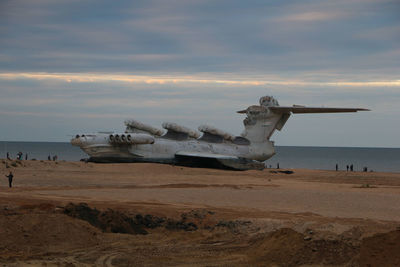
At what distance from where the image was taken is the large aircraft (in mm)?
37625

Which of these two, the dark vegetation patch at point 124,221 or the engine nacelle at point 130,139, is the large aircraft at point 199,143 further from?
the dark vegetation patch at point 124,221

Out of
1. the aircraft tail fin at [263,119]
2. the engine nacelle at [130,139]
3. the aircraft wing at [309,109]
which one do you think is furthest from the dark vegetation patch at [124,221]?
the aircraft tail fin at [263,119]

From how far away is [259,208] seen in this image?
18656 millimetres

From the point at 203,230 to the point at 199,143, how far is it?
2827 centimetres

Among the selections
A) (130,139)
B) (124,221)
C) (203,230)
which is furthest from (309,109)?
(124,221)

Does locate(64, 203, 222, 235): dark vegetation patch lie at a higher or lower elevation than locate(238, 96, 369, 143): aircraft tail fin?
lower

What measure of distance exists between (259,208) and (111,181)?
13788 mm

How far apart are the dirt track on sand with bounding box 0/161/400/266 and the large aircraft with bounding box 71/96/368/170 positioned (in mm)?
13868

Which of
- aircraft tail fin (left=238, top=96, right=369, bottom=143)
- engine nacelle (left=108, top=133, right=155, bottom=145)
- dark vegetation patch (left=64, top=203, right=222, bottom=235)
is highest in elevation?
aircraft tail fin (left=238, top=96, right=369, bottom=143)

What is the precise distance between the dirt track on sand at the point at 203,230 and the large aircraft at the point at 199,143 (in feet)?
45.5

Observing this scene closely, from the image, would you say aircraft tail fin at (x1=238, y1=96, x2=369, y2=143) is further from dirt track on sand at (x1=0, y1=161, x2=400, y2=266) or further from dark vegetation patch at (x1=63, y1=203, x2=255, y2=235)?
dark vegetation patch at (x1=63, y1=203, x2=255, y2=235)

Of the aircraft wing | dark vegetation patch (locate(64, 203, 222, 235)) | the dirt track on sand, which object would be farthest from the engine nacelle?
dark vegetation patch (locate(64, 203, 222, 235))

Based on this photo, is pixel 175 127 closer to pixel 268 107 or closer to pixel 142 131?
pixel 142 131

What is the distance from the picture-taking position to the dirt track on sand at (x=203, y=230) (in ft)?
36.8
